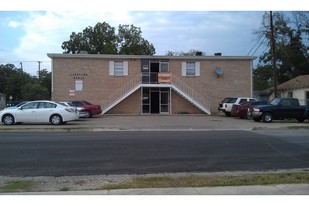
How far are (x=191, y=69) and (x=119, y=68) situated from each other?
6839 millimetres

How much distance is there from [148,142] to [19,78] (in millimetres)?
73507

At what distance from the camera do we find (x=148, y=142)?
47.6 ft

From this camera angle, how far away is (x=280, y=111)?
88.7 feet

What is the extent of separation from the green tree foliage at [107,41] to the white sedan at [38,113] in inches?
1705

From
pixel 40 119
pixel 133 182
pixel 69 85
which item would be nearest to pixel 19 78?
pixel 69 85

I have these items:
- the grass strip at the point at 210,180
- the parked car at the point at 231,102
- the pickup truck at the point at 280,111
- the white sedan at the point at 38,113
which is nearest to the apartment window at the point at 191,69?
the parked car at the point at 231,102

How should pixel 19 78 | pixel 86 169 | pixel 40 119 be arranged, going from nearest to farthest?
pixel 86 169 → pixel 40 119 → pixel 19 78

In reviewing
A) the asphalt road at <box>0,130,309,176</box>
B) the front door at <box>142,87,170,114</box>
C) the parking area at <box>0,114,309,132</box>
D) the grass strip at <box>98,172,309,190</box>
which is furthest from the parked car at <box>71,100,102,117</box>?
the grass strip at <box>98,172,309,190</box>

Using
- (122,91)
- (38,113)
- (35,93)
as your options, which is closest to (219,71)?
(122,91)

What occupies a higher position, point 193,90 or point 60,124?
point 193,90

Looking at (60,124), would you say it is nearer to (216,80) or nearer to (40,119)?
(40,119)

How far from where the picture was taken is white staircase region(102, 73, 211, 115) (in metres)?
36.5

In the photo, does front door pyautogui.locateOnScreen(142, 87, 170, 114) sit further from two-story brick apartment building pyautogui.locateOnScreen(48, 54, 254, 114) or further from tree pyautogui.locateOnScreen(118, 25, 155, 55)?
tree pyautogui.locateOnScreen(118, 25, 155, 55)

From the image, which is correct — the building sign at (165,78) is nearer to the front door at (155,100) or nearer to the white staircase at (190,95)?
the white staircase at (190,95)
